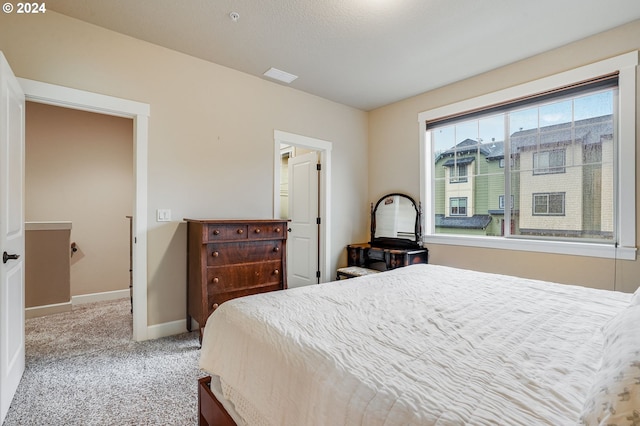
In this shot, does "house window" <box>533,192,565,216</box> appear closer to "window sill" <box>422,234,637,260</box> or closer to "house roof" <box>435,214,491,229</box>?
"window sill" <box>422,234,637,260</box>

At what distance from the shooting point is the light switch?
2846mm

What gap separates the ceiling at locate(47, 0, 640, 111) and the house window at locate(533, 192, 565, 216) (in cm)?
138

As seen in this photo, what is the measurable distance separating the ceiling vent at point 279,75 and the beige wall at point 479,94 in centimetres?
155

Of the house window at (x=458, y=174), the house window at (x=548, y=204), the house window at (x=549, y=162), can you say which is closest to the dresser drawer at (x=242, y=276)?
the house window at (x=458, y=174)

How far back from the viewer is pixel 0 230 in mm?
1672

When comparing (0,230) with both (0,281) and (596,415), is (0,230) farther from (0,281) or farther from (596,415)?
(596,415)

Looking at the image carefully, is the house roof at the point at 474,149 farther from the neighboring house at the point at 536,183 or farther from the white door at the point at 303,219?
the white door at the point at 303,219

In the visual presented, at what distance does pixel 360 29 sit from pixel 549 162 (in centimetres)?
222

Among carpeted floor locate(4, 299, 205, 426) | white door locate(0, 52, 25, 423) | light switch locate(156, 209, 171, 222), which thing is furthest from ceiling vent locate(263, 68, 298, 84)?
carpeted floor locate(4, 299, 205, 426)

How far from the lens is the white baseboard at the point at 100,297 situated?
385cm

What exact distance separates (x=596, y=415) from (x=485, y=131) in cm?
345

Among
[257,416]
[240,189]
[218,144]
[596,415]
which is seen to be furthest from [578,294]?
[218,144]

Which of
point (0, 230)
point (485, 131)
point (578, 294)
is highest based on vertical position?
point (485, 131)

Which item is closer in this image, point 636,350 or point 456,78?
point 636,350
